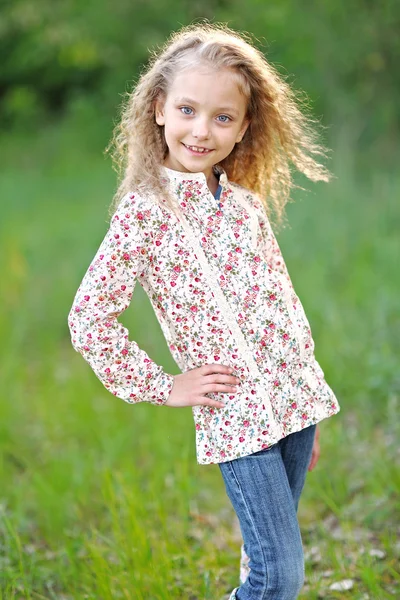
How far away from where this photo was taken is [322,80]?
10109mm

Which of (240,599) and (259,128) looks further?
(259,128)

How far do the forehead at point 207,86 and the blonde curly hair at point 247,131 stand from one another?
21 mm

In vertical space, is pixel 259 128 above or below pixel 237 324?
above

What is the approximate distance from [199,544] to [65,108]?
52.9 ft

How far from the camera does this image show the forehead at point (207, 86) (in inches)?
82.5

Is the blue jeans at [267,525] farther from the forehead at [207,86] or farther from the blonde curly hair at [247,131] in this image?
the forehead at [207,86]

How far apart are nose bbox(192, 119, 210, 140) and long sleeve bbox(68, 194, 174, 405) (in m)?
0.22

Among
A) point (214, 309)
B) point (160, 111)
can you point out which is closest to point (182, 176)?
point (160, 111)

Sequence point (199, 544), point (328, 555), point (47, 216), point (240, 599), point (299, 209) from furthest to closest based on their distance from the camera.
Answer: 1. point (47, 216)
2. point (299, 209)
3. point (199, 544)
4. point (328, 555)
5. point (240, 599)

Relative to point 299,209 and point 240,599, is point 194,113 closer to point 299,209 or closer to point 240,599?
point 240,599

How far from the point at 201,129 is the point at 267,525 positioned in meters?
0.97

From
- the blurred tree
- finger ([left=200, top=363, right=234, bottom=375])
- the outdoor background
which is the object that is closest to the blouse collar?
finger ([left=200, top=363, right=234, bottom=375])

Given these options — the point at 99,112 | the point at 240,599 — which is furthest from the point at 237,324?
the point at 99,112

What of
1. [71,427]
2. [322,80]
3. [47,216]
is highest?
[322,80]
